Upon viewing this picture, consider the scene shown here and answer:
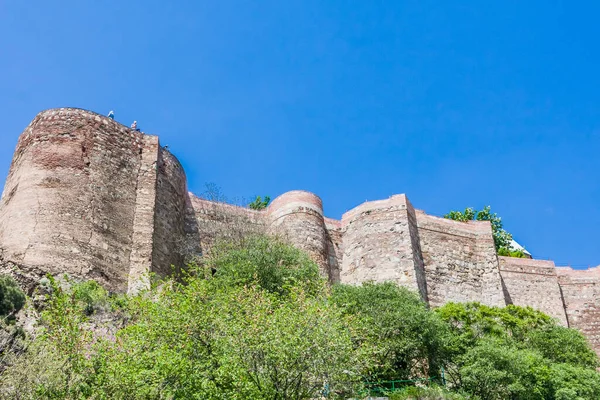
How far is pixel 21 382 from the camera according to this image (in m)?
15.1

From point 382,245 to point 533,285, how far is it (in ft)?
32.2

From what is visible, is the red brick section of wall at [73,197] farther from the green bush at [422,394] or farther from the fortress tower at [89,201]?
the green bush at [422,394]

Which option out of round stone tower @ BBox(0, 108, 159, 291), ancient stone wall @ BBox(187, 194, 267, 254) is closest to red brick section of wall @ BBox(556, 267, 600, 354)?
ancient stone wall @ BBox(187, 194, 267, 254)

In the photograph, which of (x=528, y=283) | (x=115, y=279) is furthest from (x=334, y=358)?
(x=528, y=283)

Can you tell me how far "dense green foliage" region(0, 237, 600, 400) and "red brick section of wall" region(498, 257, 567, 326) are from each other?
7.73 m

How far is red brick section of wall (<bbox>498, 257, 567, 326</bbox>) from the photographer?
122ft

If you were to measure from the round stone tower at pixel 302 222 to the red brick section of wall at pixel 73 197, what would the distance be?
798 centimetres

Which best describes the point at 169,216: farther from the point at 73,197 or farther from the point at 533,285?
the point at 533,285

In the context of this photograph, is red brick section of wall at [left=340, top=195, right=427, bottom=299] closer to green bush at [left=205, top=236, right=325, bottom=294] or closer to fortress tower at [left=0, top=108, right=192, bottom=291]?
green bush at [left=205, top=236, right=325, bottom=294]

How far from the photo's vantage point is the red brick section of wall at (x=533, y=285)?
3712cm

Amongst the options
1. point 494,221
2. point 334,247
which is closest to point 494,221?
point 494,221

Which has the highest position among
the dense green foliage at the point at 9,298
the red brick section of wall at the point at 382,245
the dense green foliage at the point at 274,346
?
the red brick section of wall at the point at 382,245

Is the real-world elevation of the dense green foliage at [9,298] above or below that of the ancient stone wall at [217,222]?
below

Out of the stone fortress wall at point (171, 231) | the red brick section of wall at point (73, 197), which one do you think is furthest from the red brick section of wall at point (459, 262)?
the red brick section of wall at point (73, 197)
